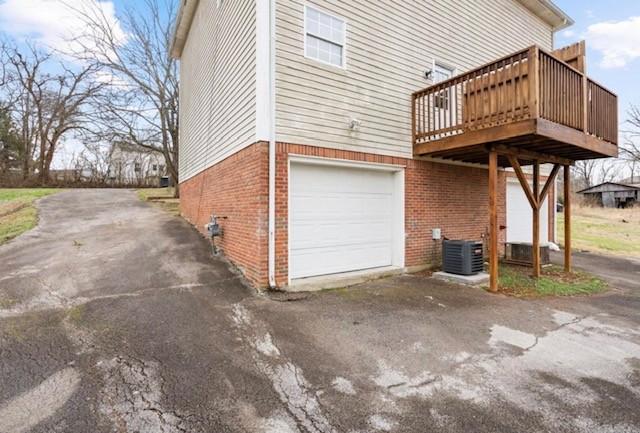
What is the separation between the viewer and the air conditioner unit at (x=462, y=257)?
689cm

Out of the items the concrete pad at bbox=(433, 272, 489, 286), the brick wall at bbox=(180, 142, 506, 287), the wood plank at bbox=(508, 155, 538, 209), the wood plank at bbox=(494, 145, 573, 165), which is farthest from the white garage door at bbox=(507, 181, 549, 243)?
the concrete pad at bbox=(433, 272, 489, 286)

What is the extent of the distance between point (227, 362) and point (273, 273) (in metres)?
2.33

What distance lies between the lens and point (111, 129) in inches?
679

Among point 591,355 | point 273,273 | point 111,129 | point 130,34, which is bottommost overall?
point 591,355

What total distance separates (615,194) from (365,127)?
43.9m

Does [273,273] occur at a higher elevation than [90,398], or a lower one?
higher

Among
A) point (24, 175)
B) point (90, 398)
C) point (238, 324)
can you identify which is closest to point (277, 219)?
point (238, 324)

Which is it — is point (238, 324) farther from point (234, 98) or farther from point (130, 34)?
point (130, 34)

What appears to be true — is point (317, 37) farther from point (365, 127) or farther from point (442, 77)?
point (442, 77)

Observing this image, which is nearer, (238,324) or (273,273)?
(238,324)

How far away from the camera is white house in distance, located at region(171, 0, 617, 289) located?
5656mm

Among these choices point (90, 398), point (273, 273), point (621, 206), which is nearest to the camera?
point (90, 398)

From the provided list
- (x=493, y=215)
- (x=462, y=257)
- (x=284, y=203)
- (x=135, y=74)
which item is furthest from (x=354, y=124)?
(x=135, y=74)

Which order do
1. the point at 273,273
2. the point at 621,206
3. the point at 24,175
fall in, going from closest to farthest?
the point at 273,273, the point at 24,175, the point at 621,206
